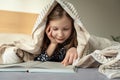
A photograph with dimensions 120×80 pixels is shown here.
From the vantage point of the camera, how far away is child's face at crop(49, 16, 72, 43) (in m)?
0.89

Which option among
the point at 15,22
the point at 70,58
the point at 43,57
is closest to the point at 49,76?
the point at 70,58

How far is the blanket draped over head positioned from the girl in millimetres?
23

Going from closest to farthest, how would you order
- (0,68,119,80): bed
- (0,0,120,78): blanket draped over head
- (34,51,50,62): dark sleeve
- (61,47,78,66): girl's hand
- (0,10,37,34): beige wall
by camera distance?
(0,68,119,80): bed → (0,0,120,78): blanket draped over head → (61,47,78,66): girl's hand → (34,51,50,62): dark sleeve → (0,10,37,34): beige wall

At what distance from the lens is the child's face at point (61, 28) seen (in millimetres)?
893

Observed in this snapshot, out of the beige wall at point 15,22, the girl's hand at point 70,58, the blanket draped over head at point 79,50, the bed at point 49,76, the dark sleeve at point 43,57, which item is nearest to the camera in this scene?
the bed at point 49,76

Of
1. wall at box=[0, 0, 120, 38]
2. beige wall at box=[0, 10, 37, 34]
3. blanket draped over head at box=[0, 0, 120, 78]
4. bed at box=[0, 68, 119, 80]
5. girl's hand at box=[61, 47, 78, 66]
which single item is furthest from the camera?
wall at box=[0, 0, 120, 38]

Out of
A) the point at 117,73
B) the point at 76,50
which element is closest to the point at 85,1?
the point at 76,50

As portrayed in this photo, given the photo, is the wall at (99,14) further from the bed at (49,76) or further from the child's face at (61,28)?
the bed at (49,76)

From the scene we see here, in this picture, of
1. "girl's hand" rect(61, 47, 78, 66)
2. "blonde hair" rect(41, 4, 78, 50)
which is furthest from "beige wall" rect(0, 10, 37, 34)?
"girl's hand" rect(61, 47, 78, 66)

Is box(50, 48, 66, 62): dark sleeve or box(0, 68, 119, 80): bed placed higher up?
box(50, 48, 66, 62): dark sleeve

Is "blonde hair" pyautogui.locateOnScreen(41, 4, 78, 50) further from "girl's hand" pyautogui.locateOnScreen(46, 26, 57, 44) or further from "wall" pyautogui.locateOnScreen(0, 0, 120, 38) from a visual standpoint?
"wall" pyautogui.locateOnScreen(0, 0, 120, 38)

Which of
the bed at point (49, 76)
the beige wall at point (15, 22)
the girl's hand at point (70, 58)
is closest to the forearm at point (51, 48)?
the girl's hand at point (70, 58)

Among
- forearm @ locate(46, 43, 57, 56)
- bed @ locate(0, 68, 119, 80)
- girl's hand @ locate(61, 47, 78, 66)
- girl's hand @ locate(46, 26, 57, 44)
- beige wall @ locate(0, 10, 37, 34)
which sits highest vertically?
beige wall @ locate(0, 10, 37, 34)

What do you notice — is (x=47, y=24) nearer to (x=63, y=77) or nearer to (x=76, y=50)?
(x=76, y=50)
